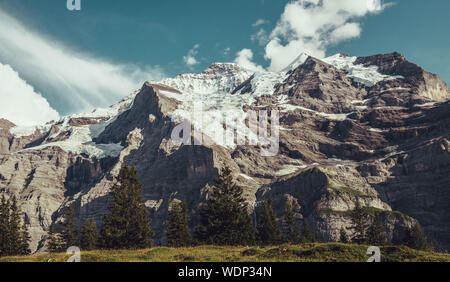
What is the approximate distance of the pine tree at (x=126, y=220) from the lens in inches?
2190

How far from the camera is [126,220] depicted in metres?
56.7

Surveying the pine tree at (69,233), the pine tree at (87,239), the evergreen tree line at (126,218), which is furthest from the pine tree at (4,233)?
the evergreen tree line at (126,218)

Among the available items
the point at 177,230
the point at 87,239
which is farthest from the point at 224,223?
the point at 87,239

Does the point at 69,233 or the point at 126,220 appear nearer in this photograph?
the point at 126,220

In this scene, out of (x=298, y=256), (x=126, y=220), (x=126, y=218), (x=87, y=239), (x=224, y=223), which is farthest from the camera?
(x=87, y=239)

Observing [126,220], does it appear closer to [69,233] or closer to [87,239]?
[87,239]

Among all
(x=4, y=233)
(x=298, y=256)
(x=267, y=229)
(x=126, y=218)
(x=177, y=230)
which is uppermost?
(x=126, y=218)

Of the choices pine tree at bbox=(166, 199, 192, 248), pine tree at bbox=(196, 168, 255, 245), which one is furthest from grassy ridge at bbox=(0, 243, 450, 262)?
pine tree at bbox=(166, 199, 192, 248)

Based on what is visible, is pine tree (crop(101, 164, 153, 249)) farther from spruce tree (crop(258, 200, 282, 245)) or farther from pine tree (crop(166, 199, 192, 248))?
spruce tree (crop(258, 200, 282, 245))

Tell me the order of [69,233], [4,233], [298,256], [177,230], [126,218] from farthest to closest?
[69,233], [177,230], [4,233], [126,218], [298,256]

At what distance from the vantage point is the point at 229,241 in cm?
5812

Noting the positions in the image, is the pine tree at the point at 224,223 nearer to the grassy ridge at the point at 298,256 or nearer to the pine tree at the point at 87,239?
the grassy ridge at the point at 298,256
